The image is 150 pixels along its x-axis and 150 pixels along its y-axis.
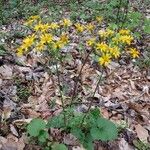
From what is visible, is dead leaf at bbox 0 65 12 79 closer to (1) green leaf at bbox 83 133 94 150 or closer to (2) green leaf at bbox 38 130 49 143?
(2) green leaf at bbox 38 130 49 143

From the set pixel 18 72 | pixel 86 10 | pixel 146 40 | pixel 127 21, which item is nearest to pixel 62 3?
pixel 86 10

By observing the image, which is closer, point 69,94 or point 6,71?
point 69,94

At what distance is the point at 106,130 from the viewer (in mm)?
3662

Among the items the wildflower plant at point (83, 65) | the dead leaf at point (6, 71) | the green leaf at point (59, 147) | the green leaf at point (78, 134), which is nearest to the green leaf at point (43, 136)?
A: the wildflower plant at point (83, 65)

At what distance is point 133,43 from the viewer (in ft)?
21.6

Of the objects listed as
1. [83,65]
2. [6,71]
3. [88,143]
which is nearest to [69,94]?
[6,71]

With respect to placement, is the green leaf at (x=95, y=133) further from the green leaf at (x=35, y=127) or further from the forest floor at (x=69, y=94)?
the green leaf at (x=35, y=127)

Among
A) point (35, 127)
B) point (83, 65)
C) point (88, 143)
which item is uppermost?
point (83, 65)

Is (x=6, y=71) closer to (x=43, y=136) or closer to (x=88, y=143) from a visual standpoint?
(x=43, y=136)

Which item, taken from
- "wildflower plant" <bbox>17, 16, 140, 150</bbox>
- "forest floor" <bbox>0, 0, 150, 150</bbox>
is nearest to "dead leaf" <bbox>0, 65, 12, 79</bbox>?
"forest floor" <bbox>0, 0, 150, 150</bbox>

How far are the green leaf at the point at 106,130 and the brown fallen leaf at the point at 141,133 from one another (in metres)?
0.69

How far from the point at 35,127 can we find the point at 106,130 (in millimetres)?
686

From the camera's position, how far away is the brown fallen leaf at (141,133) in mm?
4262

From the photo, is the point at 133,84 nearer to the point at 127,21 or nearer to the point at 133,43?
the point at 133,43
